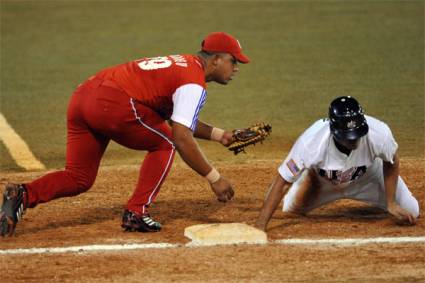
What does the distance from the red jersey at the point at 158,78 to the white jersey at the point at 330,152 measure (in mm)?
848

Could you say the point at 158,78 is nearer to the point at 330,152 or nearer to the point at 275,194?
the point at 275,194

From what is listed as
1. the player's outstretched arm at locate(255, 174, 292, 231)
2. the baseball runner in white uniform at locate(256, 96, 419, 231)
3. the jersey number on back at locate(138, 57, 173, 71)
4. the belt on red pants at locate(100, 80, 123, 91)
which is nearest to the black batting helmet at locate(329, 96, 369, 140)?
the baseball runner in white uniform at locate(256, 96, 419, 231)

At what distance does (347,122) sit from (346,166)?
1.81 feet

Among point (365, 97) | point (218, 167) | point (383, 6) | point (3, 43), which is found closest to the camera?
point (218, 167)

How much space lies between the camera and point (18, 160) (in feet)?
35.8

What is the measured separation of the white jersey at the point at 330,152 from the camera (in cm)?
734

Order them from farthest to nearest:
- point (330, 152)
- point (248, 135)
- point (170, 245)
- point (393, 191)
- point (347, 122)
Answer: point (248, 135), point (393, 191), point (330, 152), point (170, 245), point (347, 122)

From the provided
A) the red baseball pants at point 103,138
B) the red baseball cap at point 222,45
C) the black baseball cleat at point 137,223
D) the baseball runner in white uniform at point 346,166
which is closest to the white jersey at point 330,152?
the baseball runner in white uniform at point 346,166

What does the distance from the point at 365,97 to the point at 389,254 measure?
7.01 m

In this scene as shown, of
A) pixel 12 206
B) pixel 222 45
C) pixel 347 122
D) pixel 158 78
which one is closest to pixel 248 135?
Answer: pixel 222 45

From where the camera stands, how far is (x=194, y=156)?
7246 millimetres

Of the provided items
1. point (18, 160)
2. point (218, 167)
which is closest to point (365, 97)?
point (218, 167)

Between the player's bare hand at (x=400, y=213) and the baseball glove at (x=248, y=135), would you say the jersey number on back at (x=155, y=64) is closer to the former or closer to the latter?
the baseball glove at (x=248, y=135)

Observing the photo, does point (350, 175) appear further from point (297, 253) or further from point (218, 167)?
point (218, 167)
